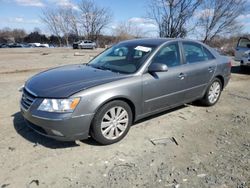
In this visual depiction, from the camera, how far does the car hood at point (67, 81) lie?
3219 mm

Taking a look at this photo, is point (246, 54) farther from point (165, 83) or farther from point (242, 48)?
point (165, 83)

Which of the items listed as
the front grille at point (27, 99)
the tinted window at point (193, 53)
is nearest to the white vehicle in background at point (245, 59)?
the tinted window at point (193, 53)

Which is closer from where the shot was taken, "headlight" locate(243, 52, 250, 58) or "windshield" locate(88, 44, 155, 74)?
"windshield" locate(88, 44, 155, 74)

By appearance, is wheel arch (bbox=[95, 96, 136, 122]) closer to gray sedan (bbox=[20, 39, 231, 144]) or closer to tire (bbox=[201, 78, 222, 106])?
gray sedan (bbox=[20, 39, 231, 144])

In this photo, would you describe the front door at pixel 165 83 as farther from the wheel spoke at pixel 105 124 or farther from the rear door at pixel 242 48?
the rear door at pixel 242 48

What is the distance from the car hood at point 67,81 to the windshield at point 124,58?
0.75 ft

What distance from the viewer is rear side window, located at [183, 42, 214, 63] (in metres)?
4.68

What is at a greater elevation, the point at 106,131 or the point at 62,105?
the point at 62,105

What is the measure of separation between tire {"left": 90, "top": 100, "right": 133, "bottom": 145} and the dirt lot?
0.13 metres

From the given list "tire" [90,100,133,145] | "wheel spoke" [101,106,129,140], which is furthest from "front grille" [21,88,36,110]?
"wheel spoke" [101,106,129,140]

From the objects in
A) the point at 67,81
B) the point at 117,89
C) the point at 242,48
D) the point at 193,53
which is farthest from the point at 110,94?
the point at 242,48

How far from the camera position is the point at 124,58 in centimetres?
430

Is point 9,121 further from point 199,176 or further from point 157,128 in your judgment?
point 199,176

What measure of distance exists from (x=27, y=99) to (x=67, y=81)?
2.01ft
